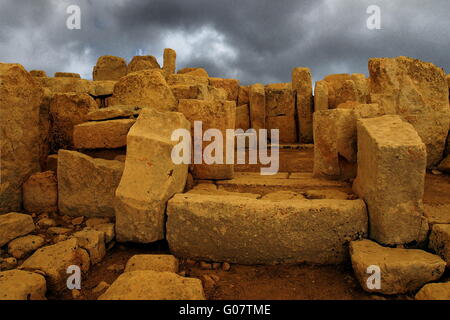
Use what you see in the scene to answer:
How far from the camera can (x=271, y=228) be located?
216cm

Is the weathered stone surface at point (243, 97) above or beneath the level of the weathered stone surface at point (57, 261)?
above

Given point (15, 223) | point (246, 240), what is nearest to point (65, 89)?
point (15, 223)

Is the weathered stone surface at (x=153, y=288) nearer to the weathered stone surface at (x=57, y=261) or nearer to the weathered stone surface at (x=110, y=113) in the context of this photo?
the weathered stone surface at (x=57, y=261)

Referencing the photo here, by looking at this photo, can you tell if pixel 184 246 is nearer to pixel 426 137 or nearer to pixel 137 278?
pixel 137 278

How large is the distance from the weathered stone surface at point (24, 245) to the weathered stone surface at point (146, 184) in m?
0.57

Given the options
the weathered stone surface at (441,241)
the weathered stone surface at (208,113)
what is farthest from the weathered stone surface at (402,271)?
the weathered stone surface at (208,113)

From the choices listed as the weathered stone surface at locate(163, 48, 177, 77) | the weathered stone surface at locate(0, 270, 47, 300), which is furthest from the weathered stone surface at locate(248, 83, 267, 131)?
the weathered stone surface at locate(0, 270, 47, 300)

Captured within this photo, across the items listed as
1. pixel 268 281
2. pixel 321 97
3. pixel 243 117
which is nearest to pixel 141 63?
pixel 243 117

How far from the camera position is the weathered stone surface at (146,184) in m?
2.29

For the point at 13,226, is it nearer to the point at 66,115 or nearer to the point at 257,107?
the point at 66,115

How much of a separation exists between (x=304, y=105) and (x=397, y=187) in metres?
5.65

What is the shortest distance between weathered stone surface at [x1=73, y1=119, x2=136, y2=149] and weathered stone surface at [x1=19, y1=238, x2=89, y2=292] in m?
0.96
